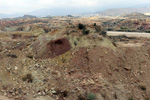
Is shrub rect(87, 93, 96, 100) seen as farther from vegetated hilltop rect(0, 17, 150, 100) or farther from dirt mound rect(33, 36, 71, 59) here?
dirt mound rect(33, 36, 71, 59)

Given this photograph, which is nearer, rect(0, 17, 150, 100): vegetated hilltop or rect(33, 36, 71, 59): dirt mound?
rect(0, 17, 150, 100): vegetated hilltop

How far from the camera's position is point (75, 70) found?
648 inches

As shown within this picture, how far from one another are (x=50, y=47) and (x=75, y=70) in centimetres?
504

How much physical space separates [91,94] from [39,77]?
17.2 ft

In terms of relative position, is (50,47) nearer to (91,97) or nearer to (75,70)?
(75,70)

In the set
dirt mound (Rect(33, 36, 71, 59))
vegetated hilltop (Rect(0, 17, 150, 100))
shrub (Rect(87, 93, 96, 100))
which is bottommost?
shrub (Rect(87, 93, 96, 100))

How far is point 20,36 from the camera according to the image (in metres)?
50.2

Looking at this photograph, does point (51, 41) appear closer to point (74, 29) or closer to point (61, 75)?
point (74, 29)

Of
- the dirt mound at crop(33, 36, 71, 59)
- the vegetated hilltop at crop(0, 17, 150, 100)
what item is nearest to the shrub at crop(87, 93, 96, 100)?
the vegetated hilltop at crop(0, 17, 150, 100)

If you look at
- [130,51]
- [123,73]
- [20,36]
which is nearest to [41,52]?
[123,73]

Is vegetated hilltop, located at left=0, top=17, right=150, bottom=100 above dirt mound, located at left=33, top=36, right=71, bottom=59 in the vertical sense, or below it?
below

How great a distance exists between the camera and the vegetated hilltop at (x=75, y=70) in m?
13.8

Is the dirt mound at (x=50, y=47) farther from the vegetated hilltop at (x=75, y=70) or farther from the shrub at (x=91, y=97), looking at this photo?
the shrub at (x=91, y=97)

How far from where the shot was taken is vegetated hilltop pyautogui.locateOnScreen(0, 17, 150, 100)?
45.4ft
